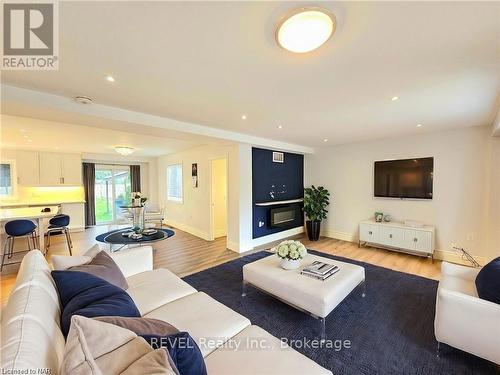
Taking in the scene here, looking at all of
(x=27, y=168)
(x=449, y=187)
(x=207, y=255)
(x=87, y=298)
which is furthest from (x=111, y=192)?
(x=449, y=187)

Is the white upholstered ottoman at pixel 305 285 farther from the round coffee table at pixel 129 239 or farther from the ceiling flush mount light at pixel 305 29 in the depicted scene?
the ceiling flush mount light at pixel 305 29

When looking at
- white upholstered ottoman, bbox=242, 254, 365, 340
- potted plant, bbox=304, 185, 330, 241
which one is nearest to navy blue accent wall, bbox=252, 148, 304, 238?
potted plant, bbox=304, 185, 330, 241

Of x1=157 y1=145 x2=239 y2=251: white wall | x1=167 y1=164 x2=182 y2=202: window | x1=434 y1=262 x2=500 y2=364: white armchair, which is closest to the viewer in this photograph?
x1=434 y1=262 x2=500 y2=364: white armchair

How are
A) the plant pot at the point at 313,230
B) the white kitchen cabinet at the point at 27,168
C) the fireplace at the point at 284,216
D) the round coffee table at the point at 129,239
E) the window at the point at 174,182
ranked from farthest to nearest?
1. the window at the point at 174,182
2. the white kitchen cabinet at the point at 27,168
3. the plant pot at the point at 313,230
4. the fireplace at the point at 284,216
5. the round coffee table at the point at 129,239

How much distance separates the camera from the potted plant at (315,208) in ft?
17.5

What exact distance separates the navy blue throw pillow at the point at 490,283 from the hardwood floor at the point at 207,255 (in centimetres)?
183

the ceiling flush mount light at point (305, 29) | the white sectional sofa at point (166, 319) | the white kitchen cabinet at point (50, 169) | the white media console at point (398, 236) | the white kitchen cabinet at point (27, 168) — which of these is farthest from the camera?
the white kitchen cabinet at point (50, 169)

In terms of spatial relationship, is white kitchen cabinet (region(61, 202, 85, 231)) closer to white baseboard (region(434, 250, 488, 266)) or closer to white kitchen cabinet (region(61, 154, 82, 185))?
white kitchen cabinet (region(61, 154, 82, 185))

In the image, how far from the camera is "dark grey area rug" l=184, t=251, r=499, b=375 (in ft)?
5.63

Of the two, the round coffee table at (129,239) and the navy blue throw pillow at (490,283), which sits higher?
the navy blue throw pillow at (490,283)

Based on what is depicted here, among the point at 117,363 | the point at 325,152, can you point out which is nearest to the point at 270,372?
the point at 117,363

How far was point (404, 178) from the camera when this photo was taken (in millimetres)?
4398

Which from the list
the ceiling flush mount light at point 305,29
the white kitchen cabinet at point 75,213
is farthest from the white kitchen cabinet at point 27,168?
the ceiling flush mount light at point 305,29

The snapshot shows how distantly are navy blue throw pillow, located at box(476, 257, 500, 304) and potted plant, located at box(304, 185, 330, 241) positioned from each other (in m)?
3.58
